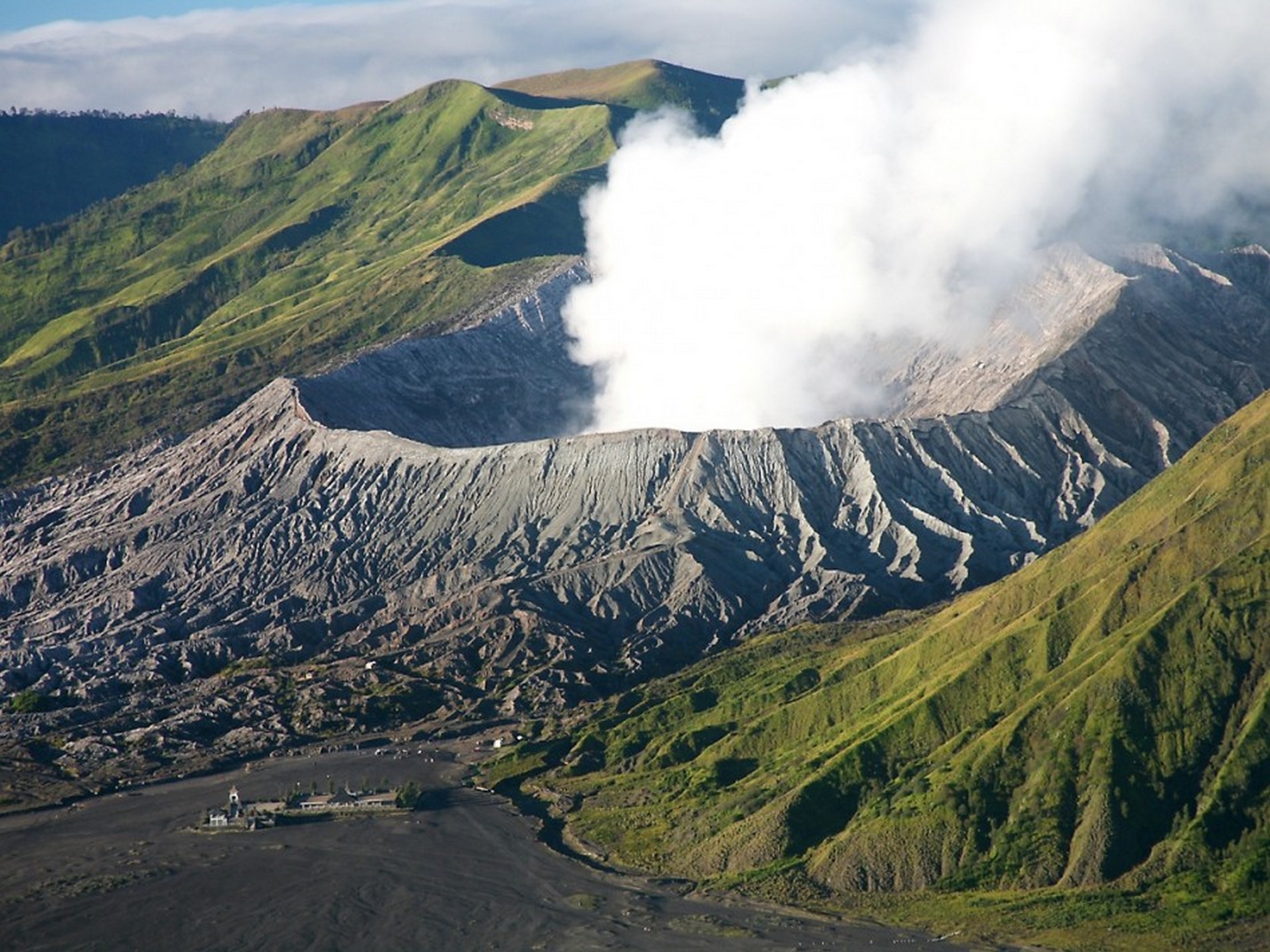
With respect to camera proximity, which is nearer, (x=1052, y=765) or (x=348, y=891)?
(x=1052, y=765)

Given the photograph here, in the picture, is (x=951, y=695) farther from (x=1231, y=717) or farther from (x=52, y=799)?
(x=52, y=799)

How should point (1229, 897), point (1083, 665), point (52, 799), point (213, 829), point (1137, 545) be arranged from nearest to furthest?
point (1229, 897) < point (1083, 665) < point (1137, 545) < point (213, 829) < point (52, 799)

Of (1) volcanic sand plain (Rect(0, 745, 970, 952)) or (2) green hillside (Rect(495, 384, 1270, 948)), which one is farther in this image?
(1) volcanic sand plain (Rect(0, 745, 970, 952))

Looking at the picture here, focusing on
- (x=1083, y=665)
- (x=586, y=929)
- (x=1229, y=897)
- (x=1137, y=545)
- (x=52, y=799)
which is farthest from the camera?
(x=52, y=799)

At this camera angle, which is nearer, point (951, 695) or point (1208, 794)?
point (1208, 794)

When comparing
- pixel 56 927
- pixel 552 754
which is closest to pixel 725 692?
pixel 552 754

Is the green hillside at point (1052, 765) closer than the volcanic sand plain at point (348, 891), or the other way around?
the green hillside at point (1052, 765)

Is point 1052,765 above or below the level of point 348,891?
above

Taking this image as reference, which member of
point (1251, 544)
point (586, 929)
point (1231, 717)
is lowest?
point (586, 929)
